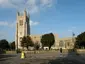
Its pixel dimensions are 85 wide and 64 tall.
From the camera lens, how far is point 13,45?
627 ft

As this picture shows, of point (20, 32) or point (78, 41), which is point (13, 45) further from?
point (78, 41)

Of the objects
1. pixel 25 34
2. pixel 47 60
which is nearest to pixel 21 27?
pixel 25 34

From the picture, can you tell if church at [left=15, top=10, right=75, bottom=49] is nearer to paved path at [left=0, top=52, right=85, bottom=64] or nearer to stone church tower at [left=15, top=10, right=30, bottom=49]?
stone church tower at [left=15, top=10, right=30, bottom=49]

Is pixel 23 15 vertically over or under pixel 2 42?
over

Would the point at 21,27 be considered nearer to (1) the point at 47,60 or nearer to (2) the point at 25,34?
(2) the point at 25,34

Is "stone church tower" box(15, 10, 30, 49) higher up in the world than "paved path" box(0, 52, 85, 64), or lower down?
higher up

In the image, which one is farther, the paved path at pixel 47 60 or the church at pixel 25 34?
the church at pixel 25 34

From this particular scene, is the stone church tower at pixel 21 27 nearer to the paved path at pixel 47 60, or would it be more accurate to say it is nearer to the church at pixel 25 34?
the church at pixel 25 34

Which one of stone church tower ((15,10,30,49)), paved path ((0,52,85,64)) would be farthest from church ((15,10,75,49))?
paved path ((0,52,85,64))

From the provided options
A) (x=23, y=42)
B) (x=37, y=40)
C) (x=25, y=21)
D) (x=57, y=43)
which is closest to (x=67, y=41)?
(x=57, y=43)

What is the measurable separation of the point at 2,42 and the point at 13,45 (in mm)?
29830

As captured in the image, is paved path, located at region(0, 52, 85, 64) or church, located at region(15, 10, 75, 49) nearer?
paved path, located at region(0, 52, 85, 64)

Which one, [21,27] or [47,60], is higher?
[21,27]

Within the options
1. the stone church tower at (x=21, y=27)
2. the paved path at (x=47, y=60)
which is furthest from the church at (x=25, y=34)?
the paved path at (x=47, y=60)
